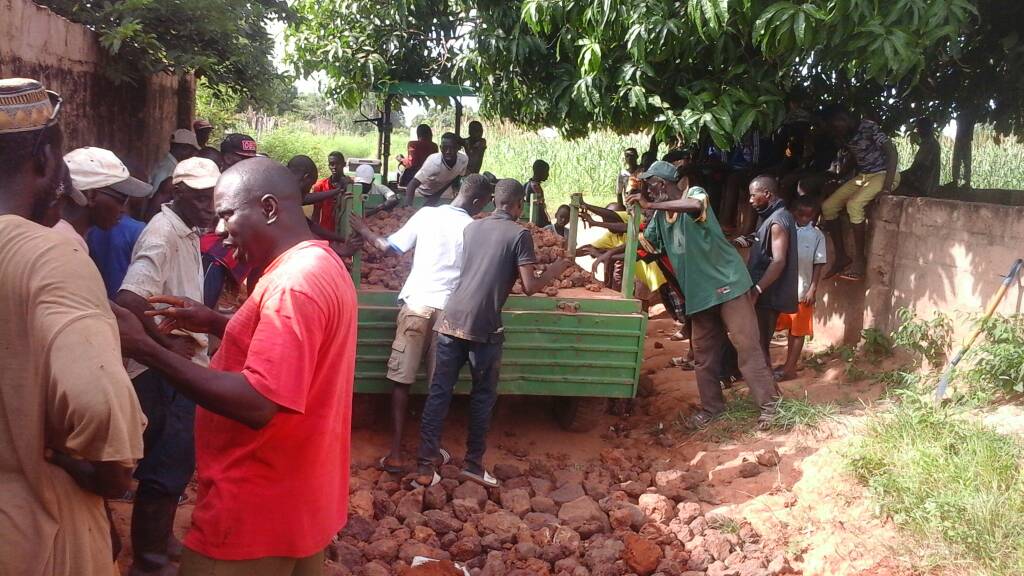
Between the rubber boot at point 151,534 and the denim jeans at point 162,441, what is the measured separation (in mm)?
40

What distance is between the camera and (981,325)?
18.1ft

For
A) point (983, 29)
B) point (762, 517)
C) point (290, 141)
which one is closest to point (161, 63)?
point (762, 517)

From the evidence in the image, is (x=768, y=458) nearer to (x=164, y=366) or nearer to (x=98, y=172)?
(x=98, y=172)

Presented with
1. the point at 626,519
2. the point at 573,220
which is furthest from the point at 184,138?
the point at 626,519

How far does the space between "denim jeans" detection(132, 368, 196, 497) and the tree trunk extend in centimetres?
808

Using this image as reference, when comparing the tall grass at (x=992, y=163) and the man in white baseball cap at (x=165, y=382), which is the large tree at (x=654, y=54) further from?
the tall grass at (x=992, y=163)

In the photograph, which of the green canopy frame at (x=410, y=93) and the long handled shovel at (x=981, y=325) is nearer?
the long handled shovel at (x=981, y=325)

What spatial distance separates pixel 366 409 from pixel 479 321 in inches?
52.7

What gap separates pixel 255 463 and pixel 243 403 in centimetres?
21

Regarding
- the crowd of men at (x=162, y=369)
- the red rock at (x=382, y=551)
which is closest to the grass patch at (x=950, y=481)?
the red rock at (x=382, y=551)

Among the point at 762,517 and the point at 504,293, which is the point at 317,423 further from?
the point at 762,517

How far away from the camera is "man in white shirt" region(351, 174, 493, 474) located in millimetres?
4824

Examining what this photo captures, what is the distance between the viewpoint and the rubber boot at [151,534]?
3.08 m

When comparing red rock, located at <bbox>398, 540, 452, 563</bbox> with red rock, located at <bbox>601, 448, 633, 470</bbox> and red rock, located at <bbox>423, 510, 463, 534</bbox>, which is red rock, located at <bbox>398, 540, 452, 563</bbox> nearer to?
red rock, located at <bbox>423, 510, 463, 534</bbox>
